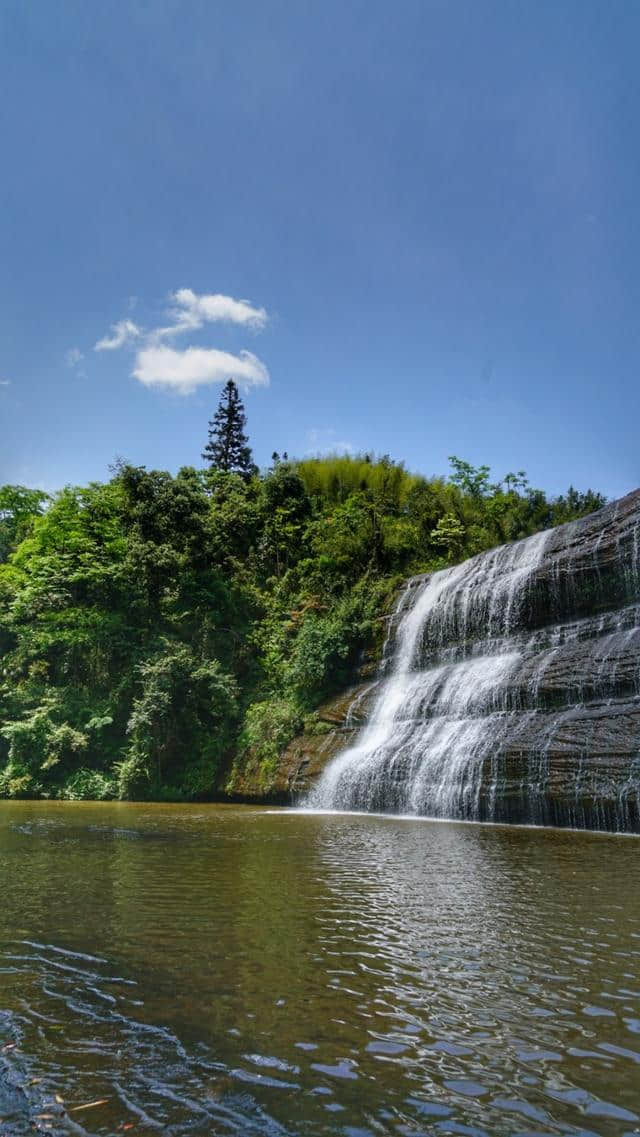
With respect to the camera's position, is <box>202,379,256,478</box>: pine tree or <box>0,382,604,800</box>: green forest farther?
<box>202,379,256,478</box>: pine tree

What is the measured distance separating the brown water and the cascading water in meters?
4.78

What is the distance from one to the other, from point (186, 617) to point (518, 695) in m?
14.7

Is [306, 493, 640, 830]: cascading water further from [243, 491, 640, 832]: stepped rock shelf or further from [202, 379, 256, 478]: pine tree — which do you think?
[202, 379, 256, 478]: pine tree

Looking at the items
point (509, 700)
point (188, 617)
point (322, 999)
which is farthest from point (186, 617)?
point (322, 999)

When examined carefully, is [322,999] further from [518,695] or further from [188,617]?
[188,617]

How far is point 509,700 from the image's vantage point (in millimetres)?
14984

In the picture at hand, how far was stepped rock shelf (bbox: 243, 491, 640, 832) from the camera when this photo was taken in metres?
12.3

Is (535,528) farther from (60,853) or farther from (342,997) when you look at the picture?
(342,997)

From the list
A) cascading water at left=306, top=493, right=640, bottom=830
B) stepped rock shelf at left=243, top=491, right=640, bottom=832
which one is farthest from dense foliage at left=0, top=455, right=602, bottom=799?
cascading water at left=306, top=493, right=640, bottom=830

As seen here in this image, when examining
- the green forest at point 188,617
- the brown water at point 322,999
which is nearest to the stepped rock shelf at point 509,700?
the green forest at point 188,617

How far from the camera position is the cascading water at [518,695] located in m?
12.2

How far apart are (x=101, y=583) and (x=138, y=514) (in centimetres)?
313

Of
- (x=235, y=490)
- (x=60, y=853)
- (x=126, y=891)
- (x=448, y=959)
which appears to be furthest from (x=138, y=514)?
(x=448, y=959)

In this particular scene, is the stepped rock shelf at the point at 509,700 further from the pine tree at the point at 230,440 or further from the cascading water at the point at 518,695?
the pine tree at the point at 230,440
